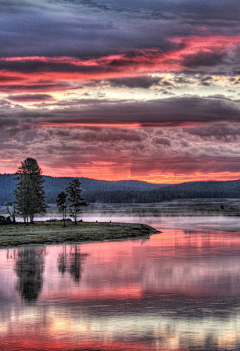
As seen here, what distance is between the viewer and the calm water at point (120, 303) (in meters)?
18.6

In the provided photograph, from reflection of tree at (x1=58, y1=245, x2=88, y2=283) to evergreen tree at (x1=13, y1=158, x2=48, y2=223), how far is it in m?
50.2

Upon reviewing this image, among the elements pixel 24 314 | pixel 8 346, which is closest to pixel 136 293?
pixel 24 314

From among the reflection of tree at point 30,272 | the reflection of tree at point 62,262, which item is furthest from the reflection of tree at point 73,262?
the reflection of tree at point 30,272

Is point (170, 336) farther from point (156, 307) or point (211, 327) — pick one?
point (156, 307)

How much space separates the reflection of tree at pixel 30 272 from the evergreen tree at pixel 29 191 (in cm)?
4887

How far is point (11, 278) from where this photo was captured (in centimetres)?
3369

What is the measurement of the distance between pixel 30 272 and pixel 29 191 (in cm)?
6859

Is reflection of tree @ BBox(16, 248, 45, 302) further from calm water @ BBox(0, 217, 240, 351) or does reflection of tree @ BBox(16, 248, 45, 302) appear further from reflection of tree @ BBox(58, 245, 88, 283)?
reflection of tree @ BBox(58, 245, 88, 283)

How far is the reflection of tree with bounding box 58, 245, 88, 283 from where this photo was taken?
36062 millimetres

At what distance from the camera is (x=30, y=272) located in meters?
36.7

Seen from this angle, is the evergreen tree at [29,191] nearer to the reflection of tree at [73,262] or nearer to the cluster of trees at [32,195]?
the cluster of trees at [32,195]

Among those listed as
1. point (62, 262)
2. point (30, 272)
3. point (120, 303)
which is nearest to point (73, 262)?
point (62, 262)

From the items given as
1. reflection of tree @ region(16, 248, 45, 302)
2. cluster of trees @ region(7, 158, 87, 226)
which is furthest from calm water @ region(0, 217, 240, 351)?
cluster of trees @ region(7, 158, 87, 226)

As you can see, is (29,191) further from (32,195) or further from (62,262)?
(62,262)
